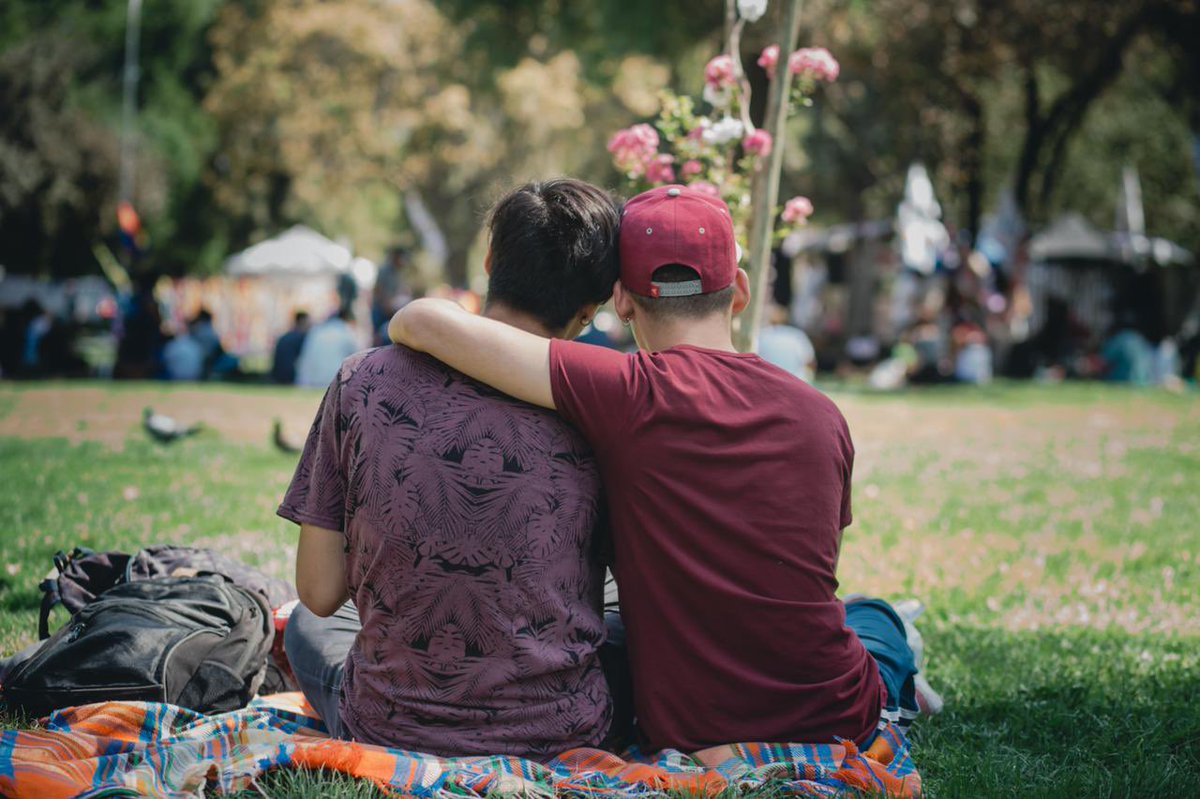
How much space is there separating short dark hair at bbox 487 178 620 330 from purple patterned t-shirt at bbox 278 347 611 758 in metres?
0.26

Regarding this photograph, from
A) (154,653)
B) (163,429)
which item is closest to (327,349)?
(163,429)

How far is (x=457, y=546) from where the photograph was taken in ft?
7.91

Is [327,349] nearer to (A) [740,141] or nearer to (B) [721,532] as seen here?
(A) [740,141]

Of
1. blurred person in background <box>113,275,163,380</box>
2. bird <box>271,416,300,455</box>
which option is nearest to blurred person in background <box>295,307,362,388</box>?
blurred person in background <box>113,275,163,380</box>

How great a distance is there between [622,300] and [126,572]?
2015 millimetres

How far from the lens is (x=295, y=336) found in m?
16.8

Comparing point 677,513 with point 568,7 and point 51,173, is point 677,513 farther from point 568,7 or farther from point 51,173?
point 51,173

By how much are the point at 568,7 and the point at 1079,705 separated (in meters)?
16.9

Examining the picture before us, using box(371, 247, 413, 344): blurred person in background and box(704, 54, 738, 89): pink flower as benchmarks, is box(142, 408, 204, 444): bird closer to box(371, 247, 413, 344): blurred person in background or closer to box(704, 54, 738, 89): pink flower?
box(371, 247, 413, 344): blurred person in background

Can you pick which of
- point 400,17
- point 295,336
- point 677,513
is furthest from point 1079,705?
point 400,17

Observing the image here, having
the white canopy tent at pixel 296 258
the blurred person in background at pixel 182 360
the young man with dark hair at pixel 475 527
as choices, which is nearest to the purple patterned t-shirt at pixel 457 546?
the young man with dark hair at pixel 475 527

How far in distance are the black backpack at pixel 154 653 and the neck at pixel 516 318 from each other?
1334 mm

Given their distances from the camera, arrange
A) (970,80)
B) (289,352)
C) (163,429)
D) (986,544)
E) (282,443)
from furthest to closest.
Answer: (970,80)
(289,352)
(163,429)
(282,443)
(986,544)

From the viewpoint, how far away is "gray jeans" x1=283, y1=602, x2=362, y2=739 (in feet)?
9.31
